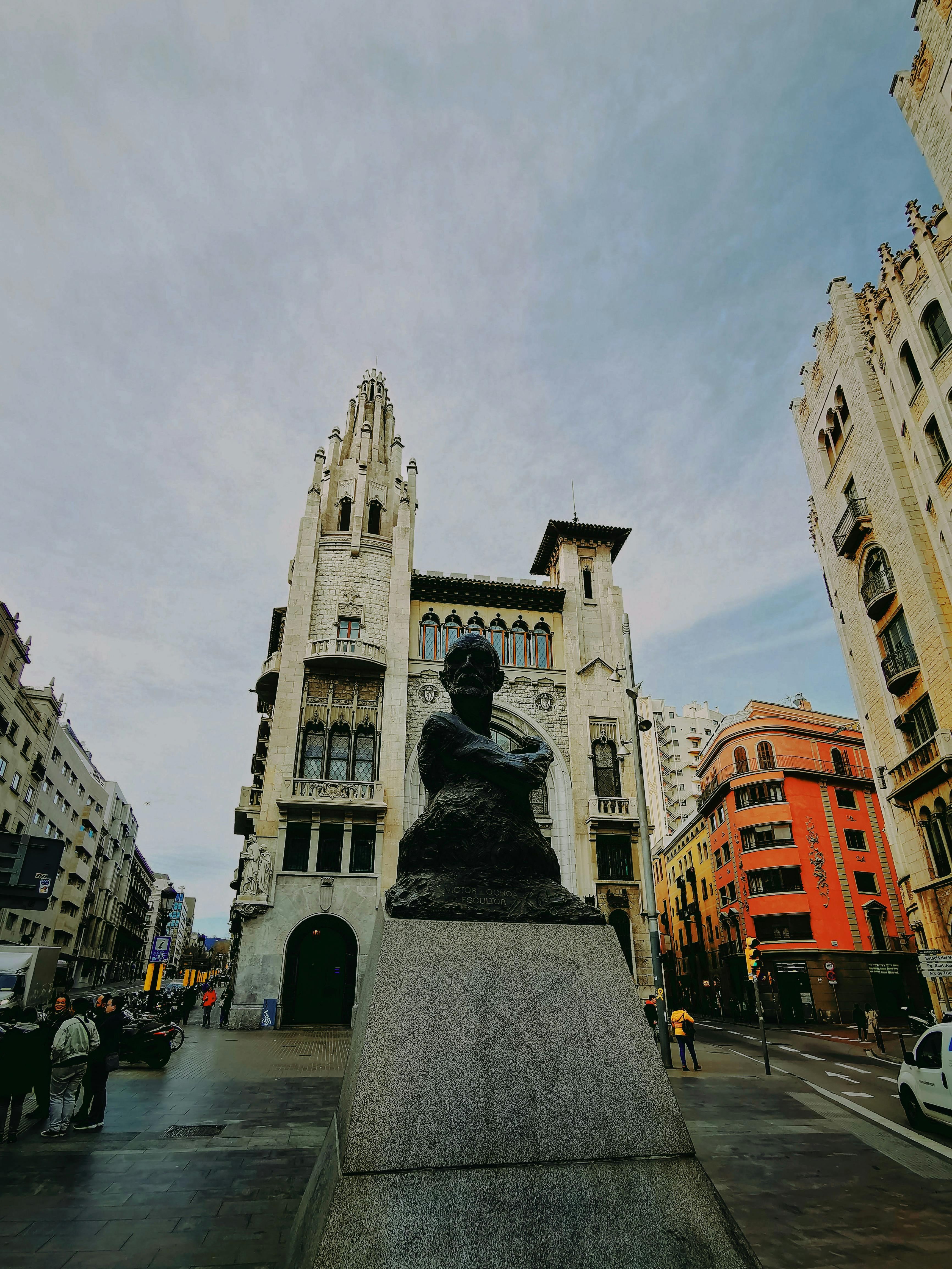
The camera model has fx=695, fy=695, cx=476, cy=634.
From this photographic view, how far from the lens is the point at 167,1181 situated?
261 inches

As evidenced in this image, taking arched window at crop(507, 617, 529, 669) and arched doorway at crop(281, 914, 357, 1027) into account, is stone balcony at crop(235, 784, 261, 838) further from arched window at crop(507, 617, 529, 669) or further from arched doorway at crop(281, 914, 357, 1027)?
arched window at crop(507, 617, 529, 669)

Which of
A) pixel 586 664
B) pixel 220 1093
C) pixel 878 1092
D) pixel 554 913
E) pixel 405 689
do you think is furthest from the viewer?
pixel 586 664

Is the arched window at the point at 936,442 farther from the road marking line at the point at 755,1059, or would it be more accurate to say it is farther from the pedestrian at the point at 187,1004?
the pedestrian at the point at 187,1004

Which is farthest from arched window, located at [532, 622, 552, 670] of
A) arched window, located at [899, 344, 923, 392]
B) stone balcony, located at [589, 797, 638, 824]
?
arched window, located at [899, 344, 923, 392]

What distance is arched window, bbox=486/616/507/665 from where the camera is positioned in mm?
34562

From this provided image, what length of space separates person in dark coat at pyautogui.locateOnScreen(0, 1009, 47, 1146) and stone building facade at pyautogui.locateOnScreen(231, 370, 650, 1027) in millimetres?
16010

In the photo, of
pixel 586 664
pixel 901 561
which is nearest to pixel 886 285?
pixel 901 561

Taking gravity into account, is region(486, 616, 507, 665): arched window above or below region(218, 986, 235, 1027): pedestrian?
above

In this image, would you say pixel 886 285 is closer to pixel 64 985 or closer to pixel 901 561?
pixel 901 561

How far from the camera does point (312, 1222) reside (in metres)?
3.65

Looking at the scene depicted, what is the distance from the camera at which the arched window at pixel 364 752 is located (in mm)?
30406

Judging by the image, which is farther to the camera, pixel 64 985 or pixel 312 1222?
pixel 64 985

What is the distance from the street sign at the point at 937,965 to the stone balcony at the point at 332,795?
1893cm

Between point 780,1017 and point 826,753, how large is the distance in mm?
14781
